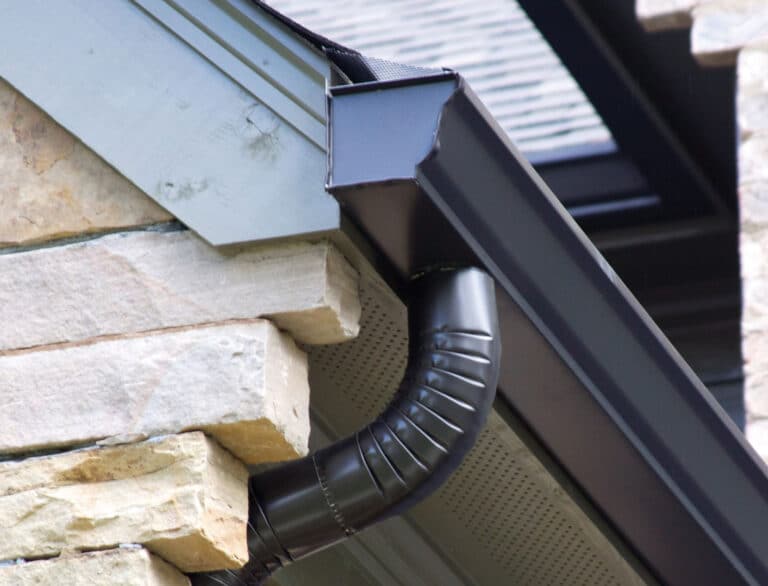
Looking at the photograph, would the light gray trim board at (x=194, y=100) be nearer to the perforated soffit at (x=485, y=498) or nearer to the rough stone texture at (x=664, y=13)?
the perforated soffit at (x=485, y=498)

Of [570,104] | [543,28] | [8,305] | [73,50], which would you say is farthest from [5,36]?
[570,104]

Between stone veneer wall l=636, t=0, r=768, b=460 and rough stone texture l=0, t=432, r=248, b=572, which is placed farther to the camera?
stone veneer wall l=636, t=0, r=768, b=460

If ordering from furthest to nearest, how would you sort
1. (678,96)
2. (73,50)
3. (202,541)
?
(678,96) < (73,50) < (202,541)

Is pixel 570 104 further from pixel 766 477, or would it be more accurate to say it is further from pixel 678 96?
pixel 766 477

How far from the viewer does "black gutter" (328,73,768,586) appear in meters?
2.27

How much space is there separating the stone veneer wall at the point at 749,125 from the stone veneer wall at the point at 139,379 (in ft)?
7.10

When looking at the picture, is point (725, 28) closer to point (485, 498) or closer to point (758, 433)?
point (758, 433)

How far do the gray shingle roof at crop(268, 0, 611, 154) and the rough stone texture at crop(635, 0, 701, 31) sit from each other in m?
1.22

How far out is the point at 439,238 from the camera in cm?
Answer: 235

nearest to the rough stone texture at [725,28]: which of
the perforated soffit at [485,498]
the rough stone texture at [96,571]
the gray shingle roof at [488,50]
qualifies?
the gray shingle roof at [488,50]

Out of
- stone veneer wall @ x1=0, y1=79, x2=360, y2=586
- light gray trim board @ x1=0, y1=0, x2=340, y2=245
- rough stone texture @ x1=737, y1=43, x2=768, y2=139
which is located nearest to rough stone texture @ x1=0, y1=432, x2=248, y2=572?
stone veneer wall @ x1=0, y1=79, x2=360, y2=586

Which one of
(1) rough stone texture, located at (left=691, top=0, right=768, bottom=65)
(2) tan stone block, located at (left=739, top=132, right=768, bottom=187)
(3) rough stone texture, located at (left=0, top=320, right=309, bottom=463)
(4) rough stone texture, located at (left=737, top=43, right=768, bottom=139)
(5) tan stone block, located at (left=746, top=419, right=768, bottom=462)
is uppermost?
(3) rough stone texture, located at (left=0, top=320, right=309, bottom=463)

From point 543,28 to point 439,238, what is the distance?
12.0 ft

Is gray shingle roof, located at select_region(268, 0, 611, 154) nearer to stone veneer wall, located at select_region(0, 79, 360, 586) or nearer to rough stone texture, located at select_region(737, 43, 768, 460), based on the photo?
rough stone texture, located at select_region(737, 43, 768, 460)
